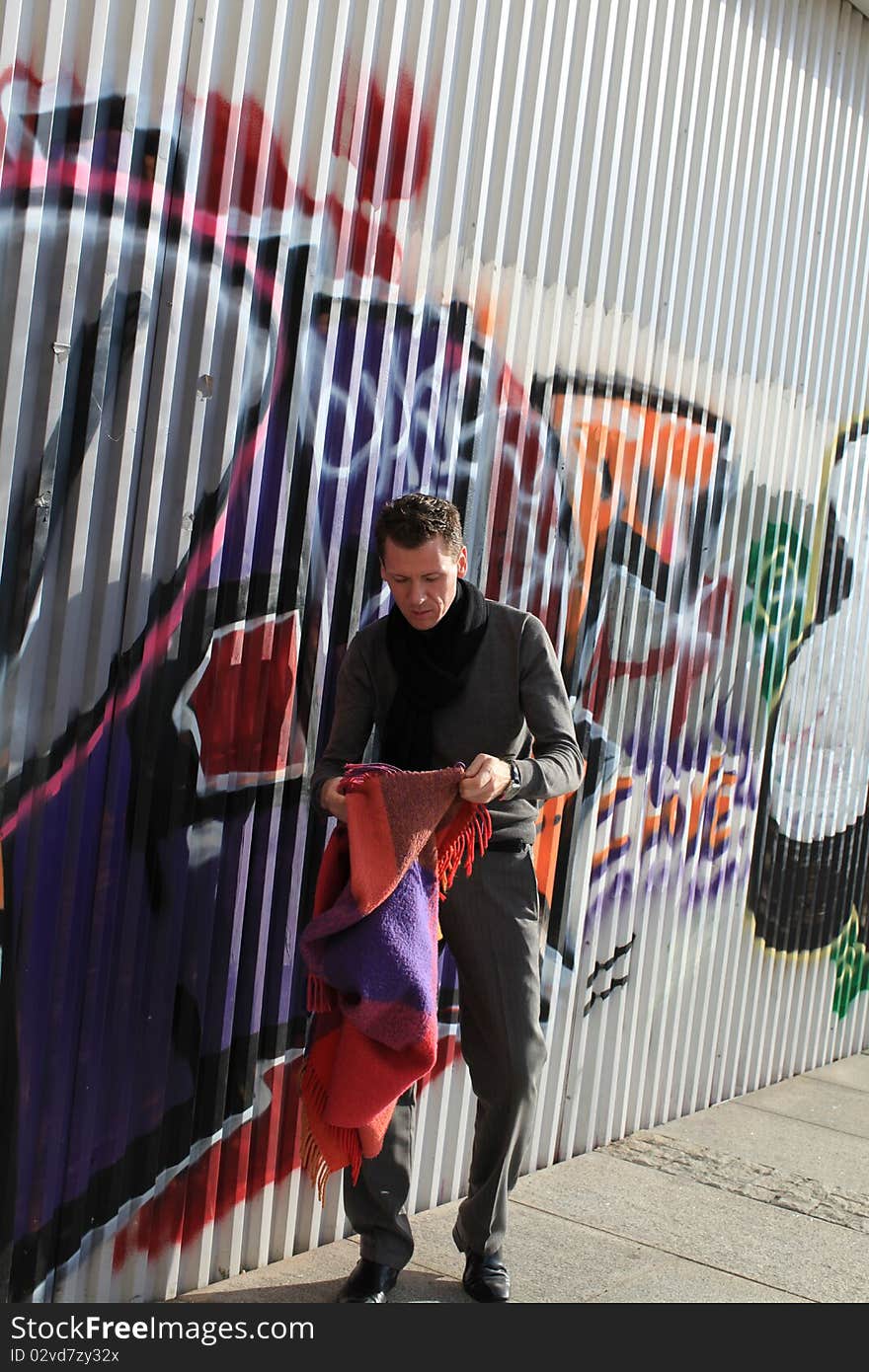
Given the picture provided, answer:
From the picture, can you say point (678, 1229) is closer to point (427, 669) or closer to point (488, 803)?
point (488, 803)

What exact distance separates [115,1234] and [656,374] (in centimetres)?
359

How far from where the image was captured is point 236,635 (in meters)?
3.86

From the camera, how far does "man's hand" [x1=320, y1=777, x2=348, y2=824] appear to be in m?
3.56

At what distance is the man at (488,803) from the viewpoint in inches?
149

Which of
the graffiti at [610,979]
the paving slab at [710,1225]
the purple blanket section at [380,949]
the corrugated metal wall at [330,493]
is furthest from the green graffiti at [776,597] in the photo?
the purple blanket section at [380,949]

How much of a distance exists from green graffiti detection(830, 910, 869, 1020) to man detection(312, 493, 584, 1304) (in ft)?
12.9

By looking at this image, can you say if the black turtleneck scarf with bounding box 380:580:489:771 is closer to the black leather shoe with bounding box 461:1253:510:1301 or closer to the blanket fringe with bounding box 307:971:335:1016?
the blanket fringe with bounding box 307:971:335:1016

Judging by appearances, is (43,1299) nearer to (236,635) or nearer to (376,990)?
(376,990)

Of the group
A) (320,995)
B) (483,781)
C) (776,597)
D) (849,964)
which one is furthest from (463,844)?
(849,964)

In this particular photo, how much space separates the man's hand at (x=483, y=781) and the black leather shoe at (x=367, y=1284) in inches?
52.0

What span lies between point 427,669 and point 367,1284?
1623mm

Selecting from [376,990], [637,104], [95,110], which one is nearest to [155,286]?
[95,110]

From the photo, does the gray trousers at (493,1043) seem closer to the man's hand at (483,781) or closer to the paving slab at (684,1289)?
the man's hand at (483,781)

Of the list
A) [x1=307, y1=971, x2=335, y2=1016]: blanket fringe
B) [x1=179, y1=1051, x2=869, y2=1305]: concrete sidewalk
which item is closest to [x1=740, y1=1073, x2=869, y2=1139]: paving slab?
[x1=179, y1=1051, x2=869, y2=1305]: concrete sidewalk
